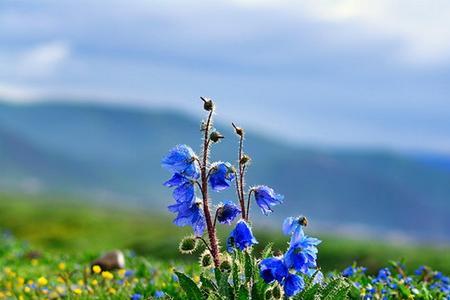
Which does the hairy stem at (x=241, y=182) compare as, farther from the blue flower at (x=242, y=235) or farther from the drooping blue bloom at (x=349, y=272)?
the drooping blue bloom at (x=349, y=272)

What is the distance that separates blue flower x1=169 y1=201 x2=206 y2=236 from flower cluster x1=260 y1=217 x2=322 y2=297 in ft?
2.59

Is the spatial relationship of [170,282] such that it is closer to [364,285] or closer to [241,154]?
[364,285]

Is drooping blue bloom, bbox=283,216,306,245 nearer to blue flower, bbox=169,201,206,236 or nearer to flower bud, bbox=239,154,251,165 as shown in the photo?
flower bud, bbox=239,154,251,165

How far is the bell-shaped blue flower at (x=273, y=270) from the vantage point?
6.82m

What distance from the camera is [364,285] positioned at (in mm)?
10789

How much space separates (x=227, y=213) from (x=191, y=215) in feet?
1.18

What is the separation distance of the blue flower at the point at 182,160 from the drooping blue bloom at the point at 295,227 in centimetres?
102

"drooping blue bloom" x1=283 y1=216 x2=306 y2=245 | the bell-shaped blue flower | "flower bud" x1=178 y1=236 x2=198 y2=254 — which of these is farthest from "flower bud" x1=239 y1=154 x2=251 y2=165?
the bell-shaped blue flower

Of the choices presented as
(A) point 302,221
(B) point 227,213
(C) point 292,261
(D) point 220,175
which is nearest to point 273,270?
(C) point 292,261

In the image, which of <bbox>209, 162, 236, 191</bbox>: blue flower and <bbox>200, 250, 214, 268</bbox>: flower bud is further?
<bbox>200, 250, 214, 268</bbox>: flower bud

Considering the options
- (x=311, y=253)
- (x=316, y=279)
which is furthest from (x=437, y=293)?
(x=311, y=253)

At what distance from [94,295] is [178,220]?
4839 millimetres

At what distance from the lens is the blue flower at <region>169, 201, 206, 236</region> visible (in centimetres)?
730

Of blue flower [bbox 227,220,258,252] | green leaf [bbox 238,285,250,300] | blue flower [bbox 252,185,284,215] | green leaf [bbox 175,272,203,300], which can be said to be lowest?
green leaf [bbox 238,285,250,300]
